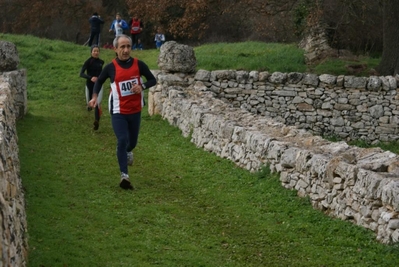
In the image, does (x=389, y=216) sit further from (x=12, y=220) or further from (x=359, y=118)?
(x=359, y=118)

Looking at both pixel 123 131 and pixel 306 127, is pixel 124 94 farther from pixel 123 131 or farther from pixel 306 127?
pixel 306 127

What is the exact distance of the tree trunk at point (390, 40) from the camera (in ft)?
68.9

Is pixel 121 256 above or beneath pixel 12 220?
beneath

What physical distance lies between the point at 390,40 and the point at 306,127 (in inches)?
181

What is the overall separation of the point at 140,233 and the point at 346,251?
2.25 m

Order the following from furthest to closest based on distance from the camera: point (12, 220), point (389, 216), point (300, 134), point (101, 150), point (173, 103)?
point (173, 103), point (101, 150), point (300, 134), point (389, 216), point (12, 220)

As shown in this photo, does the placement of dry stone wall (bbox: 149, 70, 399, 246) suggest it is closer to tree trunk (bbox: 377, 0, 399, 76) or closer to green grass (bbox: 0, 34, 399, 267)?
green grass (bbox: 0, 34, 399, 267)

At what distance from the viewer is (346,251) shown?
789cm

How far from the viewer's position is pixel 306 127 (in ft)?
61.0

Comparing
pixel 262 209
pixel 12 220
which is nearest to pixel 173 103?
pixel 262 209

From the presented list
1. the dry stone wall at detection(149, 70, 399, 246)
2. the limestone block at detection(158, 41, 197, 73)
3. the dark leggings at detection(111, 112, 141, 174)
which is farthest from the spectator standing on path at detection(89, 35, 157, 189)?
the limestone block at detection(158, 41, 197, 73)

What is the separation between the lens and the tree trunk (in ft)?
68.9

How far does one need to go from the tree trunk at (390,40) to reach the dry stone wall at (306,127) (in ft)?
9.88

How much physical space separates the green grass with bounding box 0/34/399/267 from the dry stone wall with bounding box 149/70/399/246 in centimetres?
25
